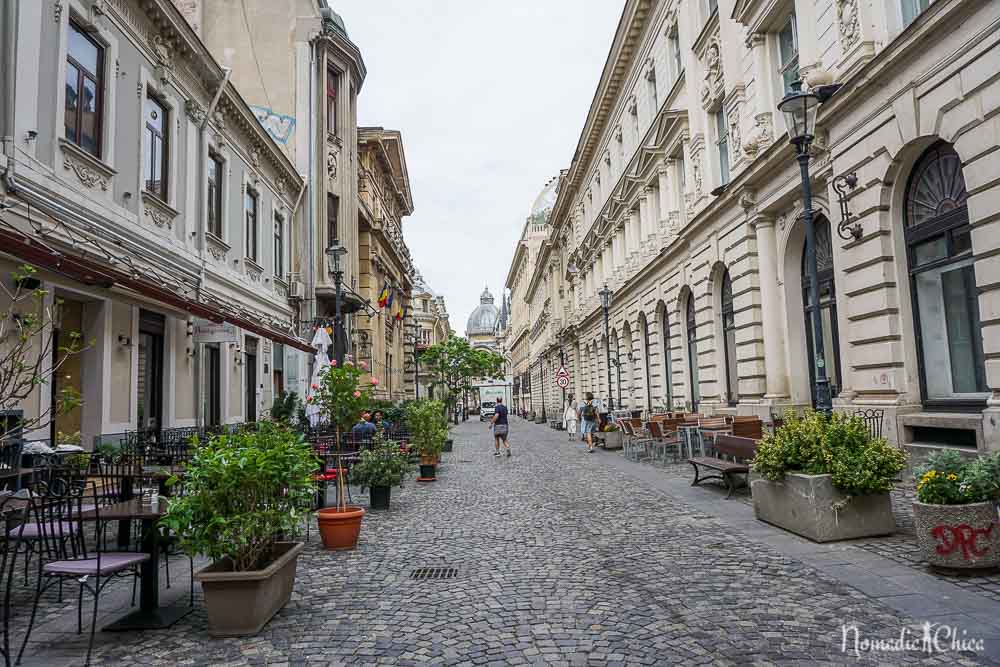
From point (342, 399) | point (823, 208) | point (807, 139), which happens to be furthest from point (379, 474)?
point (823, 208)

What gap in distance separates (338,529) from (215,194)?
13.1 metres

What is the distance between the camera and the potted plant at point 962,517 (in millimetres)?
5828

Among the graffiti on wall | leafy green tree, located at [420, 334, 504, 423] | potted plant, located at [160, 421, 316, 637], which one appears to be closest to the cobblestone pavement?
potted plant, located at [160, 421, 316, 637]

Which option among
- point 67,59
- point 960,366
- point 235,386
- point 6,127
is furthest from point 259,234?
point 960,366

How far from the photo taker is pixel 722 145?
19.6 m

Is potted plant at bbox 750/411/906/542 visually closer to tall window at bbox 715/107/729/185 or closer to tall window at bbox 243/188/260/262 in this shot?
tall window at bbox 715/107/729/185

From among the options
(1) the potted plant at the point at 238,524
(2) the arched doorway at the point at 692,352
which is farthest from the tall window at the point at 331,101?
(1) the potted plant at the point at 238,524

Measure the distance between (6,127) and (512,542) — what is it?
29.1 ft

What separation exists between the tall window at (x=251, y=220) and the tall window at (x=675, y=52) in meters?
14.5

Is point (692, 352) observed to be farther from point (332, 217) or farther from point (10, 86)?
point (10, 86)

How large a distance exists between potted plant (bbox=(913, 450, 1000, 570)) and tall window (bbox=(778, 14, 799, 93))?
37.4ft

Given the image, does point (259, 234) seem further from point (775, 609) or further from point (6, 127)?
point (775, 609)

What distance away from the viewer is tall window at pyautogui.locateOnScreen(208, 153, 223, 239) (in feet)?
58.8

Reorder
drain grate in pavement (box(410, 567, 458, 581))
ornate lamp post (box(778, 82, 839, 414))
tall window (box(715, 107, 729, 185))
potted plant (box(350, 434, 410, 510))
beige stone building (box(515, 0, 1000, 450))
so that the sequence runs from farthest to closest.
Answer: tall window (box(715, 107, 729, 185))
potted plant (box(350, 434, 410, 510))
beige stone building (box(515, 0, 1000, 450))
ornate lamp post (box(778, 82, 839, 414))
drain grate in pavement (box(410, 567, 458, 581))
